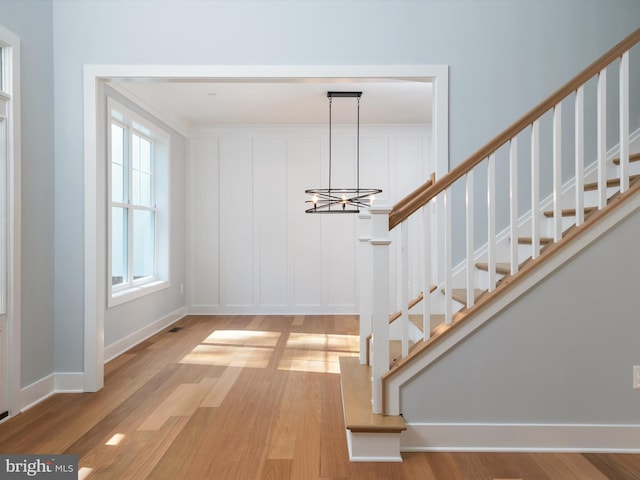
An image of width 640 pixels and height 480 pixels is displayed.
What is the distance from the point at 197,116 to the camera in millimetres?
7223

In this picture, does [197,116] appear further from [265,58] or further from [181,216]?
[265,58]

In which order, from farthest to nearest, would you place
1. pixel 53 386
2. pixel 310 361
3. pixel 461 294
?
pixel 310 361
pixel 53 386
pixel 461 294

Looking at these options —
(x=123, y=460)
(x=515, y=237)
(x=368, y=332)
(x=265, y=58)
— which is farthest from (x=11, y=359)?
(x=515, y=237)

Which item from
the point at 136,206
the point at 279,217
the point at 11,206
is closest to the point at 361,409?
the point at 11,206

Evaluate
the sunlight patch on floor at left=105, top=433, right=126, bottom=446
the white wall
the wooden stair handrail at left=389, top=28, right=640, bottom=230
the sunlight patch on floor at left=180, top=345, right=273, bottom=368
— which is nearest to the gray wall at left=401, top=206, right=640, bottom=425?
the wooden stair handrail at left=389, top=28, right=640, bottom=230

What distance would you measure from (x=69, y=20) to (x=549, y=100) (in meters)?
3.30

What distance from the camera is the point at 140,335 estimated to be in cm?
594

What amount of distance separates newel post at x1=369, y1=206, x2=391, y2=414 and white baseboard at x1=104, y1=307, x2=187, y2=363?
10.2 feet

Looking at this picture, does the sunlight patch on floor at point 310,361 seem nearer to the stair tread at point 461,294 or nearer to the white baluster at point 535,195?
the stair tread at point 461,294

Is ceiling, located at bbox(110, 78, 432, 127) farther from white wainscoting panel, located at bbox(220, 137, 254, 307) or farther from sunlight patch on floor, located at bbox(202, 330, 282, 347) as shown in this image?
sunlight patch on floor, located at bbox(202, 330, 282, 347)

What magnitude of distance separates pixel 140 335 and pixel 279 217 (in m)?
2.72

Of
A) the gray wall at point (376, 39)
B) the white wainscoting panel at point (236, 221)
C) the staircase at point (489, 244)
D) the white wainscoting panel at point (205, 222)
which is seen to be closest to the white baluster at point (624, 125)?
the staircase at point (489, 244)

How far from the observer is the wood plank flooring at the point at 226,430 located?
8.66 ft

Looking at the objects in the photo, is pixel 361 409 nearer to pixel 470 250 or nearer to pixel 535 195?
pixel 470 250
